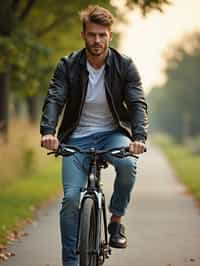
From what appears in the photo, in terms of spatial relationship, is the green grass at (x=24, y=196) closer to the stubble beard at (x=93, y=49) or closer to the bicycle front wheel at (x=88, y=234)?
the bicycle front wheel at (x=88, y=234)

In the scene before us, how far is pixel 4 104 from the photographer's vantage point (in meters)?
22.3

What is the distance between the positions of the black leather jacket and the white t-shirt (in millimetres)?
49

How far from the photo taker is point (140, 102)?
241 inches

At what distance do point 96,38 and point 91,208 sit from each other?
1.21 meters

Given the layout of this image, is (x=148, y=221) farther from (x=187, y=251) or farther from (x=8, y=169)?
(x=8, y=169)

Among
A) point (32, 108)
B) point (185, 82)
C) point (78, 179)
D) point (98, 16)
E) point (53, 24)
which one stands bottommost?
point (185, 82)

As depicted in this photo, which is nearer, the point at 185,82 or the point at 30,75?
the point at 30,75

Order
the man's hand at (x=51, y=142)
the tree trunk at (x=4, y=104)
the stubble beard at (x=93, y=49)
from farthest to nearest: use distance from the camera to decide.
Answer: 1. the tree trunk at (x=4, y=104)
2. the stubble beard at (x=93, y=49)
3. the man's hand at (x=51, y=142)

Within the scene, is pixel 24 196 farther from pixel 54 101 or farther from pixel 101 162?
pixel 54 101

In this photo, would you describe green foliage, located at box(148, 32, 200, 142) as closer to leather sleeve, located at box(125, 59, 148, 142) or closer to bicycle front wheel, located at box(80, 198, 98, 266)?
leather sleeve, located at box(125, 59, 148, 142)

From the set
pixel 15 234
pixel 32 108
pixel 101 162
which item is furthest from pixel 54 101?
pixel 32 108

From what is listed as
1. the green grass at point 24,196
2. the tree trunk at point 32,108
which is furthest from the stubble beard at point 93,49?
the tree trunk at point 32,108

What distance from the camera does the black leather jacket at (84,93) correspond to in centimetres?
604

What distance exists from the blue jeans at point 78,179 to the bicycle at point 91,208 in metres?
0.09
